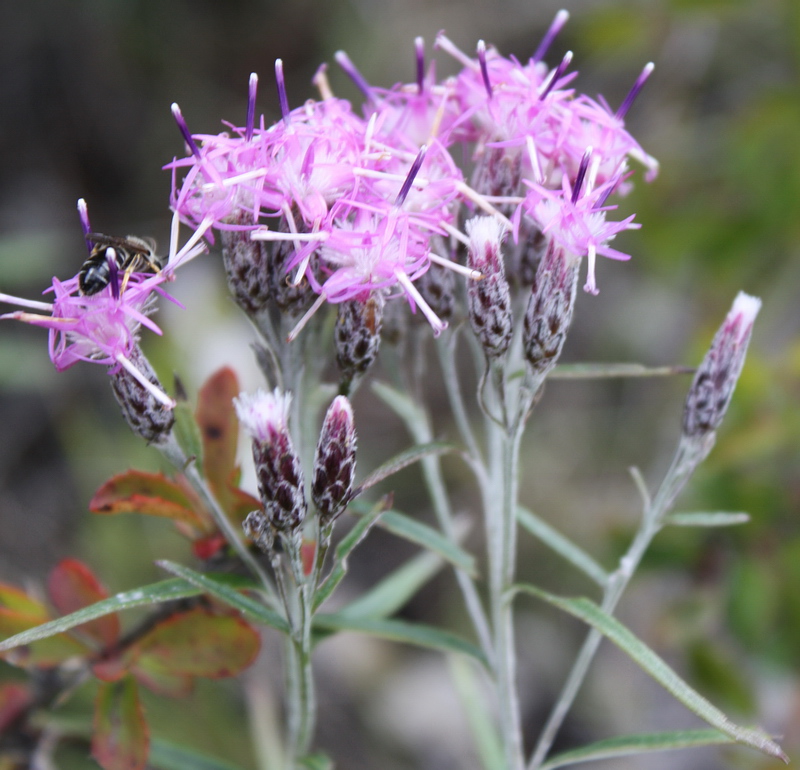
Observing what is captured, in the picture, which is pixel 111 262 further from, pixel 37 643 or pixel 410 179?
pixel 37 643

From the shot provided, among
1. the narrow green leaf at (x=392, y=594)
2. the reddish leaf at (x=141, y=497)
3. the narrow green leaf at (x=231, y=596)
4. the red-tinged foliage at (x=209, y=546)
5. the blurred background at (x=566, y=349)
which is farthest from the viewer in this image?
the blurred background at (x=566, y=349)

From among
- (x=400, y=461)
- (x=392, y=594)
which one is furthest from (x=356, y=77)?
(x=392, y=594)

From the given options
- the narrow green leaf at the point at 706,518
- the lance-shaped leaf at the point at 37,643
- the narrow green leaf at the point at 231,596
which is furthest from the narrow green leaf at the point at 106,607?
the narrow green leaf at the point at 706,518

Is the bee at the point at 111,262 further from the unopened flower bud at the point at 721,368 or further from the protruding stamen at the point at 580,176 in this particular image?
the unopened flower bud at the point at 721,368

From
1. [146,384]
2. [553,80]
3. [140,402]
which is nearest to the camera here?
[146,384]

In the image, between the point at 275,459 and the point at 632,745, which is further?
the point at 632,745

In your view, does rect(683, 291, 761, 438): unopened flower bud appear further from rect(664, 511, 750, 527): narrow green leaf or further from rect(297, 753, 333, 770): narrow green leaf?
rect(297, 753, 333, 770): narrow green leaf
